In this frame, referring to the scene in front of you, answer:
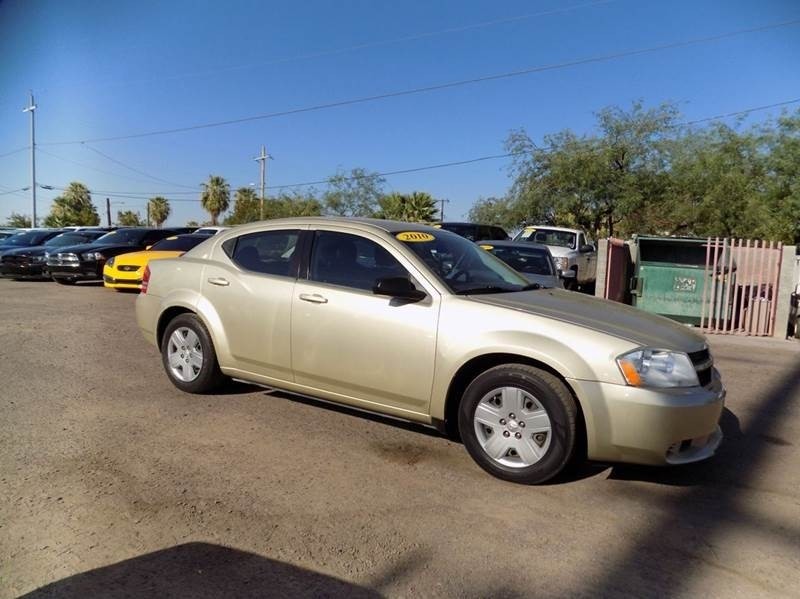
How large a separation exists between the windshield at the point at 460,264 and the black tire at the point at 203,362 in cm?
194

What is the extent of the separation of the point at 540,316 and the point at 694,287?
8.58 metres

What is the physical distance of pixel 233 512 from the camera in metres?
3.48

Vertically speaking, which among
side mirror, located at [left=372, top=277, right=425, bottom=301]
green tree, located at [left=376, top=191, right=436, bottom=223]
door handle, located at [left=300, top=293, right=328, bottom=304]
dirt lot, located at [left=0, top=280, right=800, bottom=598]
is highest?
green tree, located at [left=376, top=191, right=436, bottom=223]

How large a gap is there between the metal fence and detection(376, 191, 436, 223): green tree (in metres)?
30.2

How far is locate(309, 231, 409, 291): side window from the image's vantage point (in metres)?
4.62

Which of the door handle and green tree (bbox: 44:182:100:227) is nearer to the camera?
the door handle

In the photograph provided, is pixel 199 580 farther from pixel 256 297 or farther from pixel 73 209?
pixel 73 209

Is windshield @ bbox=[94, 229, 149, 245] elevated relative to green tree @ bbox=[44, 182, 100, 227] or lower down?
lower down

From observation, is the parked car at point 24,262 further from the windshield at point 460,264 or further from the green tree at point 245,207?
the green tree at point 245,207

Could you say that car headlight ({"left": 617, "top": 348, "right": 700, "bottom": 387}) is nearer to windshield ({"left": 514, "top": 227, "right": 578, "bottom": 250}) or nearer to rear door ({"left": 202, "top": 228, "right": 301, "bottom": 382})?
rear door ({"left": 202, "top": 228, "right": 301, "bottom": 382})

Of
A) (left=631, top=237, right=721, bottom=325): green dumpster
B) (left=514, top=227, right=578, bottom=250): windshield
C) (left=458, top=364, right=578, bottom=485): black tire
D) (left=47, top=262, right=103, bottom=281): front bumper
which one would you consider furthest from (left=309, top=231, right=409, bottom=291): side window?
(left=514, top=227, right=578, bottom=250): windshield

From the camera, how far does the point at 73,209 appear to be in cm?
6388

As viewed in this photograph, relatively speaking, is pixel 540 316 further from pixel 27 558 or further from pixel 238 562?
pixel 27 558

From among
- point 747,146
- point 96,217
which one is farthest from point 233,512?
point 96,217
